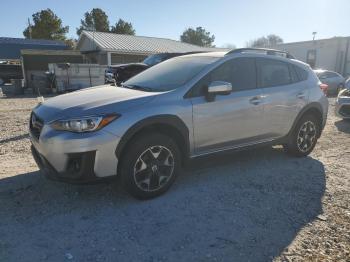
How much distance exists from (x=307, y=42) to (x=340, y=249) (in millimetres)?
31465

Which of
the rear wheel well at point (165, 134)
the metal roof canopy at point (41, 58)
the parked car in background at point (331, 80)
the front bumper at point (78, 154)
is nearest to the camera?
the front bumper at point (78, 154)

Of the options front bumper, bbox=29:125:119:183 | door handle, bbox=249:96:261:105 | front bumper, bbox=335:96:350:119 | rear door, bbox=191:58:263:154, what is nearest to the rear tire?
rear door, bbox=191:58:263:154

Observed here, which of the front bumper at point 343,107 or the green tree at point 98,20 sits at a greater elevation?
the green tree at point 98,20

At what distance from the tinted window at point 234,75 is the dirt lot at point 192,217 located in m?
1.27

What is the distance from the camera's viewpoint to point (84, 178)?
11.8 feet

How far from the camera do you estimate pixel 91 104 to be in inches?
149

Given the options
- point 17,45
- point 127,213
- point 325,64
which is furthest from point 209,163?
point 17,45

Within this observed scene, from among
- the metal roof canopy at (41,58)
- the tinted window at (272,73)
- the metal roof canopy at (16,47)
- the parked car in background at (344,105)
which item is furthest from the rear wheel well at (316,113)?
the metal roof canopy at (16,47)

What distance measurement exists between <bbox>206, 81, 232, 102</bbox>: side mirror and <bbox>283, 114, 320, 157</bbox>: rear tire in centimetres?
190

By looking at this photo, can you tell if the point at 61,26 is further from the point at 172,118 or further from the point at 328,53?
the point at 172,118

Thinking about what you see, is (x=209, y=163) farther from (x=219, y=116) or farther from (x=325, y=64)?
(x=325, y=64)

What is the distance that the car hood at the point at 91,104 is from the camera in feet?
12.0

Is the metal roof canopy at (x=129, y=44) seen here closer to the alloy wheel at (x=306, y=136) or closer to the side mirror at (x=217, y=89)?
the alloy wheel at (x=306, y=136)

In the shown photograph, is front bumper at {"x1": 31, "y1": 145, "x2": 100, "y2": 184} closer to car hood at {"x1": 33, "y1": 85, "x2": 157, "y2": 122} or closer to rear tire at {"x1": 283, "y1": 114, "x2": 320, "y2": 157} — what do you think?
car hood at {"x1": 33, "y1": 85, "x2": 157, "y2": 122}
